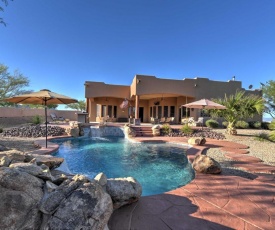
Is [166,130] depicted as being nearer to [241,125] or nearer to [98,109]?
[241,125]

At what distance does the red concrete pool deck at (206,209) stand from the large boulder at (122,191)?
0.36ft

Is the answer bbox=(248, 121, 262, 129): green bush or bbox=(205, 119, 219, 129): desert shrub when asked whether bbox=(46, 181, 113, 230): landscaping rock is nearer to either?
bbox=(205, 119, 219, 129): desert shrub

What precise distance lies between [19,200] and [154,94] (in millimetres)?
17497

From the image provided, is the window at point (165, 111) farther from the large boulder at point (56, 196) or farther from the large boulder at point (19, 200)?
the large boulder at point (19, 200)

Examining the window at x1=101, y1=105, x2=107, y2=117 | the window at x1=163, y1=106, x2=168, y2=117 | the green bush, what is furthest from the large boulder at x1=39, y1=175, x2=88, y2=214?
the green bush

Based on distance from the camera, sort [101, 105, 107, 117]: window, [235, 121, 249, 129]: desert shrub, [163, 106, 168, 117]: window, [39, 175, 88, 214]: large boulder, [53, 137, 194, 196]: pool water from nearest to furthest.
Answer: [39, 175, 88, 214]: large boulder
[53, 137, 194, 196]: pool water
[235, 121, 249, 129]: desert shrub
[163, 106, 168, 117]: window
[101, 105, 107, 117]: window

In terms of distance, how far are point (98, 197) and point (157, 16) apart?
16.3 metres

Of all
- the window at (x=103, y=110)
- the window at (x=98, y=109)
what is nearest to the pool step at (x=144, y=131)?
the window at (x=103, y=110)

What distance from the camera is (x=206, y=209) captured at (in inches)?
115

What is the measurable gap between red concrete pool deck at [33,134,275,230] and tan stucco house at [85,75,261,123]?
39.9 feet

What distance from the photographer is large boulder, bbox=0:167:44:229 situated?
1.81m

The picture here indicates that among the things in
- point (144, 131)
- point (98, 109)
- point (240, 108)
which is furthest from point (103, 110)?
point (240, 108)

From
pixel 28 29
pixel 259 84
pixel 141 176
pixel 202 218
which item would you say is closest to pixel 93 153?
pixel 141 176

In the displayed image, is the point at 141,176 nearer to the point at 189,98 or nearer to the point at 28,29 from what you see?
the point at 28,29
